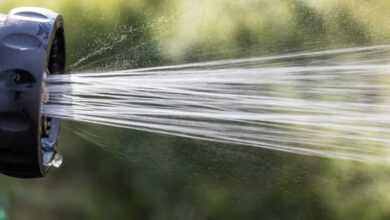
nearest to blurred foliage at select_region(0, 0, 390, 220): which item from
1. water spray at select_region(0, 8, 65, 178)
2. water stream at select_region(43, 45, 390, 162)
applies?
water stream at select_region(43, 45, 390, 162)

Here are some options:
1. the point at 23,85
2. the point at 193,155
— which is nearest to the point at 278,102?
the point at 193,155

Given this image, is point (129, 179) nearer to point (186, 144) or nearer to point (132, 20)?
point (186, 144)

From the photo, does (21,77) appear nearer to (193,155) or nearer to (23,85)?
(23,85)

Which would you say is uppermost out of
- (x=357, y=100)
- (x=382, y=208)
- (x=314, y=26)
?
(x=314, y=26)

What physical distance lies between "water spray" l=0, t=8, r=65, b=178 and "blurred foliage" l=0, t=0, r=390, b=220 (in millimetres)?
303

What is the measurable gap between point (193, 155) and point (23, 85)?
0.44 meters

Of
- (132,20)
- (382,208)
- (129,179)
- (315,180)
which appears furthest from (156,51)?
(382,208)

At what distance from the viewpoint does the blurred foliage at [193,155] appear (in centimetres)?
106

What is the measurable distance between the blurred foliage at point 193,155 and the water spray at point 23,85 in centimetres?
30

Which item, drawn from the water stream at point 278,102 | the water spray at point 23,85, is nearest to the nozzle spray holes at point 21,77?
the water spray at point 23,85

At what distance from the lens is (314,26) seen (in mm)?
1099

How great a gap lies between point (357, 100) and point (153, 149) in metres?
0.34

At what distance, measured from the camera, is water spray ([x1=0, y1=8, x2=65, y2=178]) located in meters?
0.71

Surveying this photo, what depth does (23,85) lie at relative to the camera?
2.35 feet
